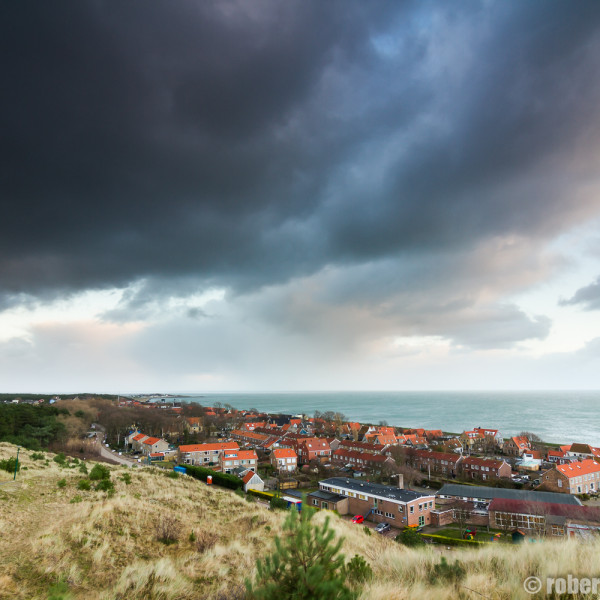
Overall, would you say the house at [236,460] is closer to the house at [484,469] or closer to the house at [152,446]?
the house at [152,446]

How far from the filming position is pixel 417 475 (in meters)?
48.9

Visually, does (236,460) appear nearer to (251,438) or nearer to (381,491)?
(251,438)

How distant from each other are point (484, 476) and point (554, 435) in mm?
57657

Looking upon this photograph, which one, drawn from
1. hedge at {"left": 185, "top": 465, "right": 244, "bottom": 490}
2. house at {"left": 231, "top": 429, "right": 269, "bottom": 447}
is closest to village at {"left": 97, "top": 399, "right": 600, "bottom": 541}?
house at {"left": 231, "top": 429, "right": 269, "bottom": 447}

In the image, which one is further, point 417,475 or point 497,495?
point 417,475

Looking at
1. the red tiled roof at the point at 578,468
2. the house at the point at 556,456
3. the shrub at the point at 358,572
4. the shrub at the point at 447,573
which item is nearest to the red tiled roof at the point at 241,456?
the red tiled roof at the point at 578,468

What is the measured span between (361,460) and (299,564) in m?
56.4

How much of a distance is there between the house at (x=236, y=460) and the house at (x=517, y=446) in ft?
166

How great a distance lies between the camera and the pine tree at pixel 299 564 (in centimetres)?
494

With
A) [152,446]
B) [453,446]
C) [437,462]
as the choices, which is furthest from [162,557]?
[453,446]

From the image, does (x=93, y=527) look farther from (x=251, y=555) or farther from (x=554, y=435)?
(x=554, y=435)

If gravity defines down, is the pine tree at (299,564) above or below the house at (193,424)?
above

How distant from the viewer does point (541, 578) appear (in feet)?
23.8

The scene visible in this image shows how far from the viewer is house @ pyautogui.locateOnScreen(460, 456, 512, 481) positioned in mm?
51875
